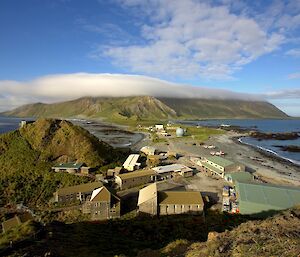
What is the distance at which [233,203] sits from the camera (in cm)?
4212

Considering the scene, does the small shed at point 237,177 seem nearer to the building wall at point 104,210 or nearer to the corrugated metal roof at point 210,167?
the corrugated metal roof at point 210,167

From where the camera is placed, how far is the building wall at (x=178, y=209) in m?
39.2

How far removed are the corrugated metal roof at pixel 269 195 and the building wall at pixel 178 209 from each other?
22.1 ft

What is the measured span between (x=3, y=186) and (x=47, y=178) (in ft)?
26.2

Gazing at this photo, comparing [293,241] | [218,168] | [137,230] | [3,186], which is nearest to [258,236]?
[293,241]

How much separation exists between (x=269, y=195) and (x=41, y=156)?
47096 millimetres

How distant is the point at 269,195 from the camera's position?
3984cm

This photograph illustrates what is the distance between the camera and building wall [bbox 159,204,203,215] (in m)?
39.2

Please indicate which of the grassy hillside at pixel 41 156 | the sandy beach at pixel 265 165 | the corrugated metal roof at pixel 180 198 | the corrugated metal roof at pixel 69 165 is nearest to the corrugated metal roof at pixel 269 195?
the corrugated metal roof at pixel 180 198

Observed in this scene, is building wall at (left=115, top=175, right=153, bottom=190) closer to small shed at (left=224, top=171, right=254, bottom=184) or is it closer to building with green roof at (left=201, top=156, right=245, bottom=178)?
building with green roof at (left=201, top=156, right=245, bottom=178)

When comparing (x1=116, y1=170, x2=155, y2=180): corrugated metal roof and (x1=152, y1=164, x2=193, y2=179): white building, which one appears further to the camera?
(x1=152, y1=164, x2=193, y2=179): white building

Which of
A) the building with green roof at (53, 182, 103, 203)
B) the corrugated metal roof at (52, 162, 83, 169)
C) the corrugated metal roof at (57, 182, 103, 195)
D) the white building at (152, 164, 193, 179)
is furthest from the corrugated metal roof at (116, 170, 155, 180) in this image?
the corrugated metal roof at (52, 162, 83, 169)

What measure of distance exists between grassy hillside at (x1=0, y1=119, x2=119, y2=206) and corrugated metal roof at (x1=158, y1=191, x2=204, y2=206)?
63.8 ft

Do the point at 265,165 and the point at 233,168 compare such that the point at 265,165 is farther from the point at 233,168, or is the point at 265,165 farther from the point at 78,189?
the point at 78,189
